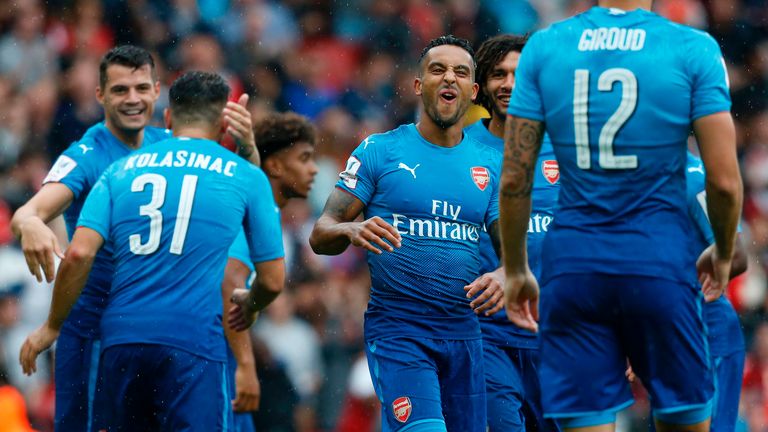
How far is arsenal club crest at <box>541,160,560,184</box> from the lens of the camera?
293 inches

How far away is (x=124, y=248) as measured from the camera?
6617mm

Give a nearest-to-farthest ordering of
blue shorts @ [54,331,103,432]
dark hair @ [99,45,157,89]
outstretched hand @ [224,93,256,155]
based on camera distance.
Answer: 1. blue shorts @ [54,331,103,432]
2. outstretched hand @ [224,93,256,155]
3. dark hair @ [99,45,157,89]

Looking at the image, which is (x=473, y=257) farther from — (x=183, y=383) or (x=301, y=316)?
(x=301, y=316)

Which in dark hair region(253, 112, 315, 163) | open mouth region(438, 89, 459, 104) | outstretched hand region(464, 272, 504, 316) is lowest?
outstretched hand region(464, 272, 504, 316)

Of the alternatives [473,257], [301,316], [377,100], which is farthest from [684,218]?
[377,100]

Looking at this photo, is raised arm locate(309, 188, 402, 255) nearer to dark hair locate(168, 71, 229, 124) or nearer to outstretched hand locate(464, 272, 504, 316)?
outstretched hand locate(464, 272, 504, 316)

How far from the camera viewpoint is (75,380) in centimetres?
759

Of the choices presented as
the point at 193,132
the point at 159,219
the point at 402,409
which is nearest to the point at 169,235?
the point at 159,219

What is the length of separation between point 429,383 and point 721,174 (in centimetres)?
226

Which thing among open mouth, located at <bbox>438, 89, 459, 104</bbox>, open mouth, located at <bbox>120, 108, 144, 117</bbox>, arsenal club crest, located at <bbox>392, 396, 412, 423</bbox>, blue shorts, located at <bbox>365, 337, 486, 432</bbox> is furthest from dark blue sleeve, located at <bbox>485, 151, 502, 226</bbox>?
open mouth, located at <bbox>120, 108, 144, 117</bbox>

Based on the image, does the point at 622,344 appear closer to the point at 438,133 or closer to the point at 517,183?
the point at 517,183

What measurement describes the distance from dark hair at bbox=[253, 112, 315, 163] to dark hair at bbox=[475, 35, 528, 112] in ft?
5.42

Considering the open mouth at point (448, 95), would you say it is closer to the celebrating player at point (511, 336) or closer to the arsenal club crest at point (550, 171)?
the celebrating player at point (511, 336)

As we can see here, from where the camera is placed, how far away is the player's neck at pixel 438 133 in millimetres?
7121
